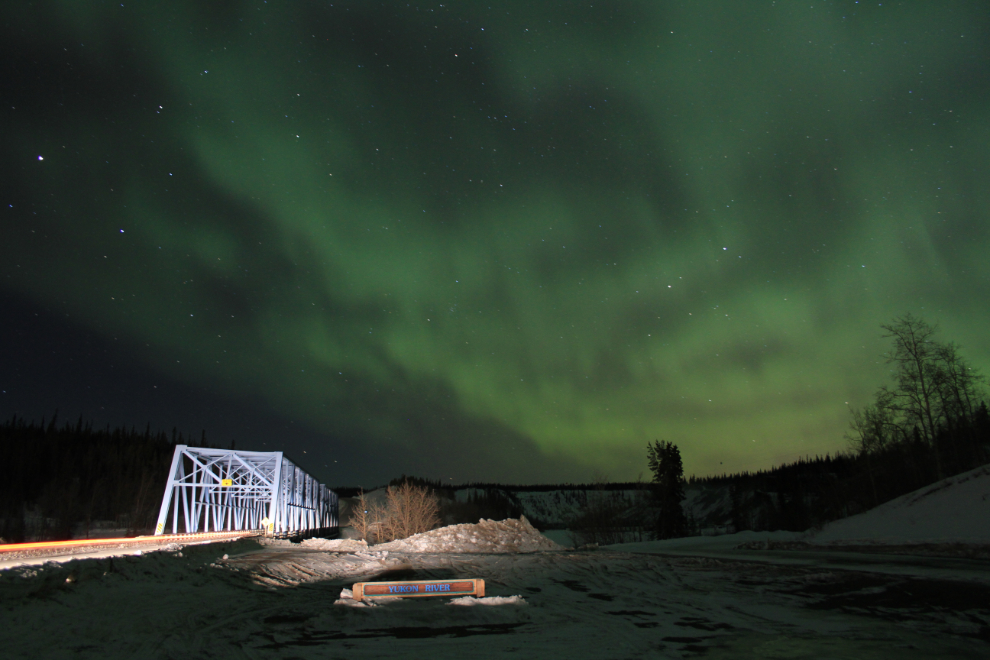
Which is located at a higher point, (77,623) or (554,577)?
(77,623)

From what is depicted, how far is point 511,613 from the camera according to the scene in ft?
44.3

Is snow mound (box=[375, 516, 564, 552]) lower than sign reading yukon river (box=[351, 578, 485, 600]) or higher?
lower

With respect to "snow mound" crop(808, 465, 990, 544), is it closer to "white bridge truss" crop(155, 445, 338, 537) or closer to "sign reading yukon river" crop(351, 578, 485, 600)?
"sign reading yukon river" crop(351, 578, 485, 600)

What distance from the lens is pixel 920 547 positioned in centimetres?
2523

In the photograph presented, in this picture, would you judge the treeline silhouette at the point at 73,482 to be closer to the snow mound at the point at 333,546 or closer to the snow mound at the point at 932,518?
the snow mound at the point at 333,546

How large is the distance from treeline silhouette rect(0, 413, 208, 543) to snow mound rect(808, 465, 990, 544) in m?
100

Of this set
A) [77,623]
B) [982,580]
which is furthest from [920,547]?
[77,623]

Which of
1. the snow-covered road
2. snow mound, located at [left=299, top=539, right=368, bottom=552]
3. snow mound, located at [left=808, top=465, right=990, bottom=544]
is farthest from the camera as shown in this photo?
snow mound, located at [left=299, top=539, right=368, bottom=552]

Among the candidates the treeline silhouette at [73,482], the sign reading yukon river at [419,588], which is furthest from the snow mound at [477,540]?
the treeline silhouette at [73,482]

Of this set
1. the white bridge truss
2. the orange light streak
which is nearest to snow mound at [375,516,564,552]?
the white bridge truss

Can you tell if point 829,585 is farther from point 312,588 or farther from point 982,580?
point 312,588

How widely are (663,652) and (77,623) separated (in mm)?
11256

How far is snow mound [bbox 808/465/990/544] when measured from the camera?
2709 centimetres

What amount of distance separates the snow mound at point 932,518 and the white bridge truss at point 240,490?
145 ft
